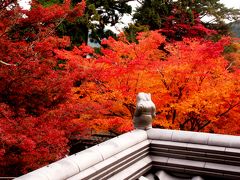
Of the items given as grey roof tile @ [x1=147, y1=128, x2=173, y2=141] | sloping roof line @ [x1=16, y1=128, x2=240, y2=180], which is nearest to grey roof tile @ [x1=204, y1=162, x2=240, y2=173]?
sloping roof line @ [x1=16, y1=128, x2=240, y2=180]

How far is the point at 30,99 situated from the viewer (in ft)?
39.2

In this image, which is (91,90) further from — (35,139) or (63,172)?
(63,172)

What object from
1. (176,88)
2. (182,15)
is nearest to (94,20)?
(182,15)

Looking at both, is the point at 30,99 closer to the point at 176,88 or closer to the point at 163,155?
the point at 176,88

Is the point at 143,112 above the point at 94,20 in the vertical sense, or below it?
below

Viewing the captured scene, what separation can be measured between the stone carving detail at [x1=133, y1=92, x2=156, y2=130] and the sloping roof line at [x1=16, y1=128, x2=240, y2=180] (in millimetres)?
191

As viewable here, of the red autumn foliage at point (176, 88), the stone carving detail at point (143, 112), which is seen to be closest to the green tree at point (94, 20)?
the red autumn foliage at point (176, 88)

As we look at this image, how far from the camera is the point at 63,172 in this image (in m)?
3.13

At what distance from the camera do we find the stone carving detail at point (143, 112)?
17.5 feet

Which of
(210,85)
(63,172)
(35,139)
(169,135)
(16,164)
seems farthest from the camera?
(210,85)

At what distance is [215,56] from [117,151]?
36.8 feet

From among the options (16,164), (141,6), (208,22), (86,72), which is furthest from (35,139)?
(208,22)

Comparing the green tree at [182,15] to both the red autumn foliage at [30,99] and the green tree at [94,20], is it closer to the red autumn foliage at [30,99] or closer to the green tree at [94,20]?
the green tree at [94,20]

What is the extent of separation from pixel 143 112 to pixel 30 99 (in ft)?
24.9
